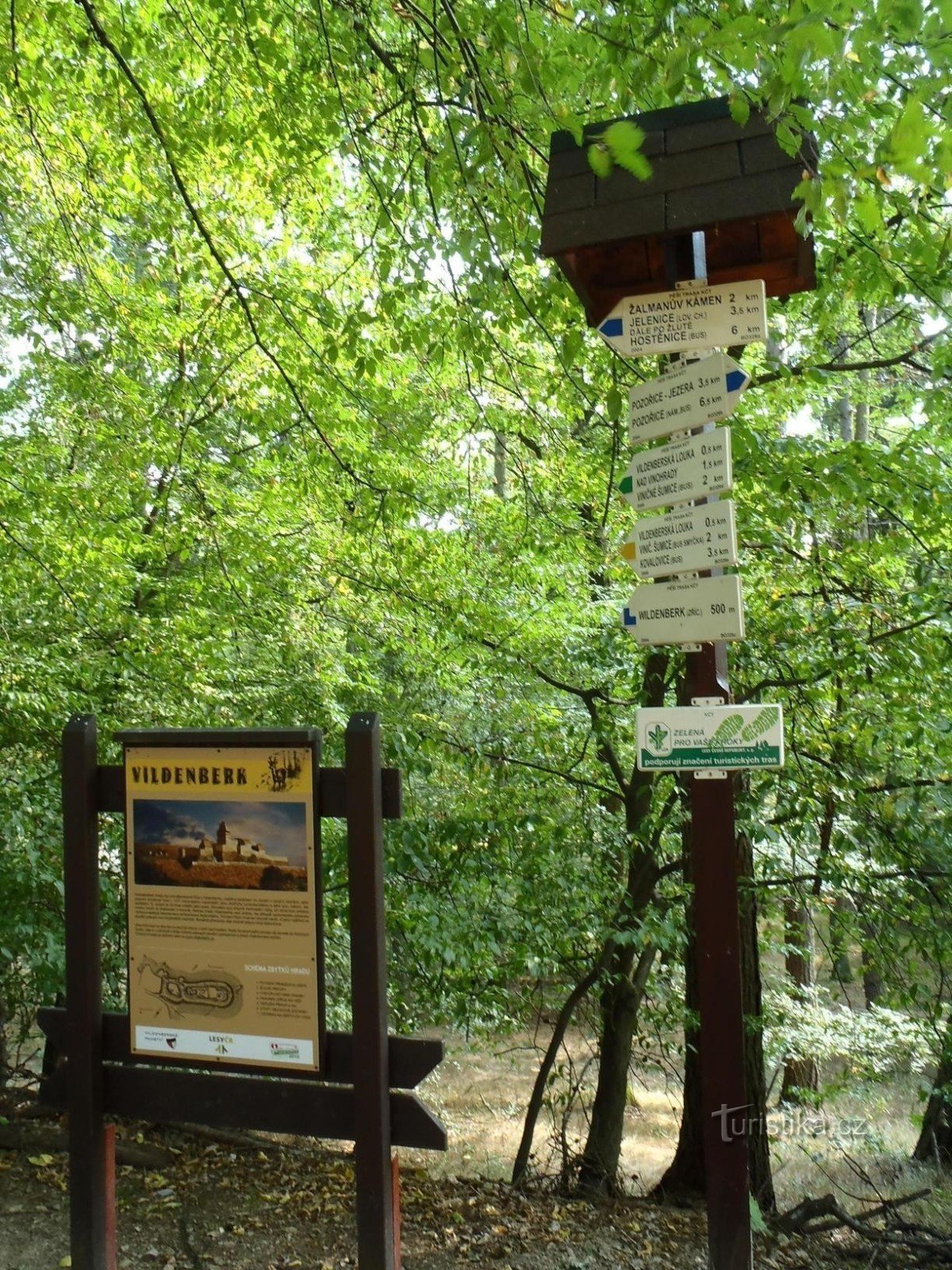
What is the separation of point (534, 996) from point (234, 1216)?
2.75m

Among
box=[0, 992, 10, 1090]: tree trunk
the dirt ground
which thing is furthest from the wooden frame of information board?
box=[0, 992, 10, 1090]: tree trunk

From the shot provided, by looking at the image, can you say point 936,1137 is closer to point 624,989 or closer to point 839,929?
point 624,989

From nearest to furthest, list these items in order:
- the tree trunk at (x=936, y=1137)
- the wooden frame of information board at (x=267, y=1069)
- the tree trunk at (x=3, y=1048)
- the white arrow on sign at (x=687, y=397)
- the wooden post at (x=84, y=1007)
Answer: the white arrow on sign at (x=687, y=397)
the wooden frame of information board at (x=267, y=1069)
the wooden post at (x=84, y=1007)
the tree trunk at (x=3, y=1048)
the tree trunk at (x=936, y=1137)

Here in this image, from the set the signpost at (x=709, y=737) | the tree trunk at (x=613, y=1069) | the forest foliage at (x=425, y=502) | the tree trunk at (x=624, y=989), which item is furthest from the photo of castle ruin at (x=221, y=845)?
the tree trunk at (x=613, y=1069)

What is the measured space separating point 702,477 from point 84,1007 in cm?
255

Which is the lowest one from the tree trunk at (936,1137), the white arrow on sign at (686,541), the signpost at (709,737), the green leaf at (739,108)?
the tree trunk at (936,1137)

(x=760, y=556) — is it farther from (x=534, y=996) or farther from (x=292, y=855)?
(x=292, y=855)

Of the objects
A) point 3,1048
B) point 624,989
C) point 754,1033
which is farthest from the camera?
point 3,1048

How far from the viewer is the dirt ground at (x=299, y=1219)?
454cm

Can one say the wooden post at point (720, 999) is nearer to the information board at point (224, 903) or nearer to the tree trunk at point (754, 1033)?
the information board at point (224, 903)

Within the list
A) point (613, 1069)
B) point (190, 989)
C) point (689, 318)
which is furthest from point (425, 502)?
point (613, 1069)

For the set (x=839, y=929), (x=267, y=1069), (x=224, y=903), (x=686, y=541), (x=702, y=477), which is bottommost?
(x=839, y=929)

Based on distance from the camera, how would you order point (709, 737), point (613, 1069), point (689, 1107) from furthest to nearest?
point (613, 1069) < point (689, 1107) < point (709, 737)

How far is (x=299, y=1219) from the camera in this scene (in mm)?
4957
